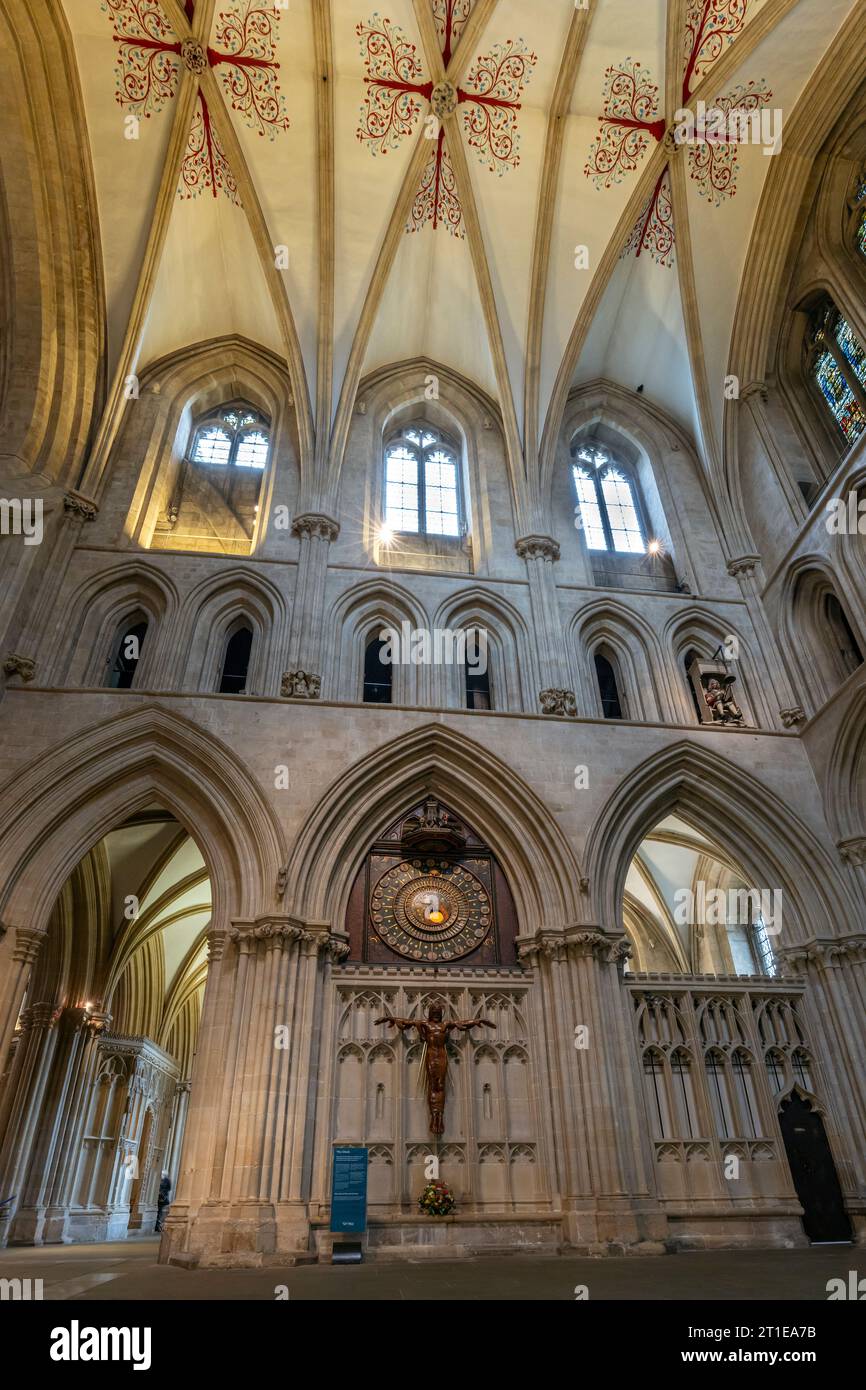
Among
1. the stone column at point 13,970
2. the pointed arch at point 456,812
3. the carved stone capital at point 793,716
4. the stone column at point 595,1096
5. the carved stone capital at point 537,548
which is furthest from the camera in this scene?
the carved stone capital at point 537,548

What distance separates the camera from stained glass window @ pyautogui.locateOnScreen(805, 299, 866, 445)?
43.0 feet

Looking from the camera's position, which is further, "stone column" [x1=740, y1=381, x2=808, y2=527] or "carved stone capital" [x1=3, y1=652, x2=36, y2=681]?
"stone column" [x1=740, y1=381, x2=808, y2=527]

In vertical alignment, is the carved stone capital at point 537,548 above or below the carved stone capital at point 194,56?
below

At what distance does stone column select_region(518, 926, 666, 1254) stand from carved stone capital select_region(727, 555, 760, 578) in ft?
24.6

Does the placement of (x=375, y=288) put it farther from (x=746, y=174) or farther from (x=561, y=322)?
(x=746, y=174)

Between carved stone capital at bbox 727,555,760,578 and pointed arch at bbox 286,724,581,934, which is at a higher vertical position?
carved stone capital at bbox 727,555,760,578

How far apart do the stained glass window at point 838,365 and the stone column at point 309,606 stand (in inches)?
357

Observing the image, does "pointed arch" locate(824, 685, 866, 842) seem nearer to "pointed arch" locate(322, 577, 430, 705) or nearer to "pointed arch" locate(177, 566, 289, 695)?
"pointed arch" locate(322, 577, 430, 705)

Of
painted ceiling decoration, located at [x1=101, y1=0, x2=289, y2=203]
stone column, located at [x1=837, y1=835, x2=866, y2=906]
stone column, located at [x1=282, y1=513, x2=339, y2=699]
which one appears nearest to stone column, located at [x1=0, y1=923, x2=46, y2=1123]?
stone column, located at [x1=282, y1=513, x2=339, y2=699]

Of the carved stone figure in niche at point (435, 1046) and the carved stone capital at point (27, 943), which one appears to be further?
the carved stone capital at point (27, 943)

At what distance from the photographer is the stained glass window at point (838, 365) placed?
1310 centimetres

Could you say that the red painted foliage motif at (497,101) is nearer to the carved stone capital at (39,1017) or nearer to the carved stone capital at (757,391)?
the carved stone capital at (757,391)

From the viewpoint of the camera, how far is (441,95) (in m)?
13.6

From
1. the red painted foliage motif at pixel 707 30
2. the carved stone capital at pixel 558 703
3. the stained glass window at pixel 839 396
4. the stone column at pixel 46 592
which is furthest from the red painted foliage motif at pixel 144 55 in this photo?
the stained glass window at pixel 839 396
